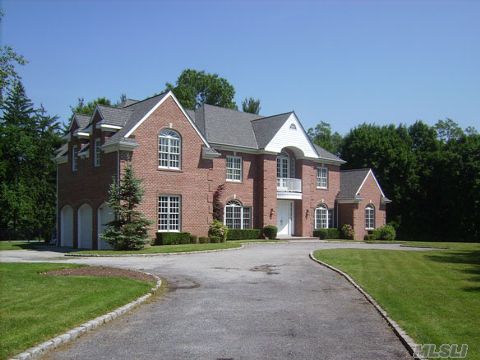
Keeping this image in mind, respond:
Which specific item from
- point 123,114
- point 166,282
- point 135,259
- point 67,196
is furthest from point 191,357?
point 67,196

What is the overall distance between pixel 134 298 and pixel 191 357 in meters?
4.97

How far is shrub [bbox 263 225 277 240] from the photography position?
37500mm

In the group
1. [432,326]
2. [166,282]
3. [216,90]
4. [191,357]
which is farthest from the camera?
[216,90]

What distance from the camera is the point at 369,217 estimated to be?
1810 inches

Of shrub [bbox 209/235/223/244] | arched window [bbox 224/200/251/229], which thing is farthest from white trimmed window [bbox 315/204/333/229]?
shrub [bbox 209/235/223/244]

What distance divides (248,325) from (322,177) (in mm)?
34713

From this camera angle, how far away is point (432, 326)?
30.9 feet

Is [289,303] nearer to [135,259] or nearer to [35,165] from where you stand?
[135,259]

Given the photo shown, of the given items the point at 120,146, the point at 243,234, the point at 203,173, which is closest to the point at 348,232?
the point at 243,234

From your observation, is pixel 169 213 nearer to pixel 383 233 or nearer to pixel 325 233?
pixel 325 233

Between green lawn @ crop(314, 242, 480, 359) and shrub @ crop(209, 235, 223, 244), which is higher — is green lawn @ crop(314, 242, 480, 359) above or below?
below

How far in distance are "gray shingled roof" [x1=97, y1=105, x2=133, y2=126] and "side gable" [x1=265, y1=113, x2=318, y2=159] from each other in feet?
35.5

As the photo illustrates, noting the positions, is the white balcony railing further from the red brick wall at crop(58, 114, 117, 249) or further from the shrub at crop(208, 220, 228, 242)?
the red brick wall at crop(58, 114, 117, 249)

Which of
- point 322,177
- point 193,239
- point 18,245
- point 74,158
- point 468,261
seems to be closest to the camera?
point 468,261
